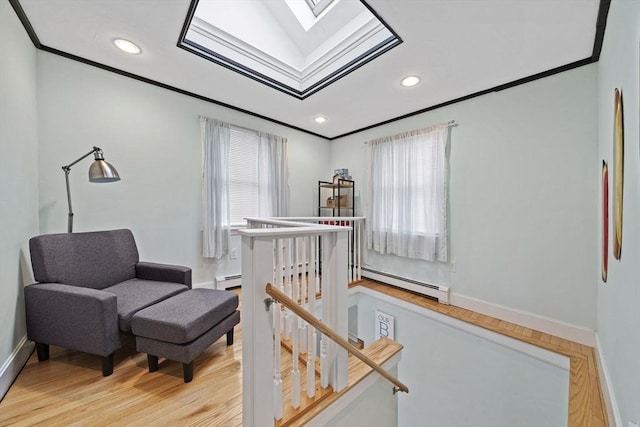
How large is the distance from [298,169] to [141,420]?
11.3 feet

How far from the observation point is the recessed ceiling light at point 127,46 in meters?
2.04

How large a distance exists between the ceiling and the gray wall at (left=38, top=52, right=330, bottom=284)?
0.20 m

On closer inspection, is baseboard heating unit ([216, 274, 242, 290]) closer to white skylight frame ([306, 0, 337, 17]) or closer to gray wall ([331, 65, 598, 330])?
gray wall ([331, 65, 598, 330])

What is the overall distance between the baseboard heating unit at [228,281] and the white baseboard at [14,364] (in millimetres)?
1553

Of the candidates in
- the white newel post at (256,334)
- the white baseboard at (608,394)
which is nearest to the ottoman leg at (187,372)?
the white newel post at (256,334)

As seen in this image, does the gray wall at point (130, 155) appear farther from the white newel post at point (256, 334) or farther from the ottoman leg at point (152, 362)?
the white newel post at point (256, 334)

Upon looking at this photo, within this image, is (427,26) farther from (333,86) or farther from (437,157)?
(437,157)

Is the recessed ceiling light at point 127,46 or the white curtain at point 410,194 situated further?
the white curtain at point 410,194

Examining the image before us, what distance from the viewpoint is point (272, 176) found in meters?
3.64

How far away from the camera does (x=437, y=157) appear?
3.10 metres

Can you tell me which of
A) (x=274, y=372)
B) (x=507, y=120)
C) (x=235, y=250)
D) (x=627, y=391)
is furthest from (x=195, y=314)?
(x=507, y=120)

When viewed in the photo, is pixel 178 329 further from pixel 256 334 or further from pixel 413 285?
pixel 413 285

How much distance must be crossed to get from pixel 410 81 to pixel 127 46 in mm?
2684

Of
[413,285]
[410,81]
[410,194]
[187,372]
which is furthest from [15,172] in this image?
[413,285]
